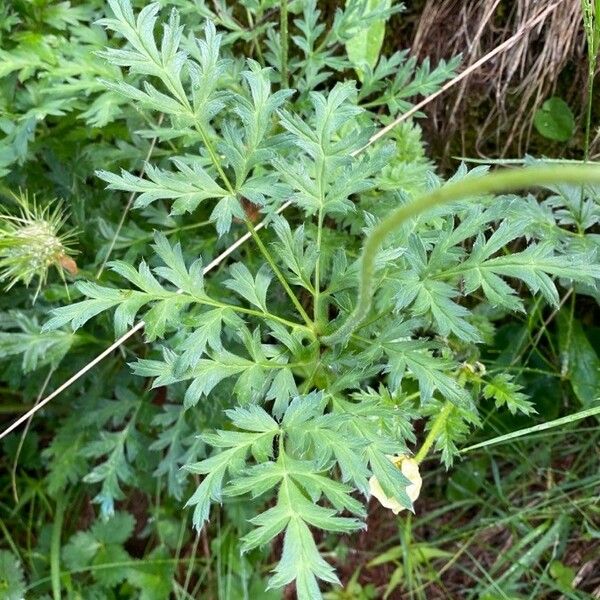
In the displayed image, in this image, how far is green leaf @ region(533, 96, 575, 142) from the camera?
2064mm

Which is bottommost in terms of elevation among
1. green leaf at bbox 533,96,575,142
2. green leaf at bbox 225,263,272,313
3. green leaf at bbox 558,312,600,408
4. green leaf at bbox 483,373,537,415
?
green leaf at bbox 558,312,600,408

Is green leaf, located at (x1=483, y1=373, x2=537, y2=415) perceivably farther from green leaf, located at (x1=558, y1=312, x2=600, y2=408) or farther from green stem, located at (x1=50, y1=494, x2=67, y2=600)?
green stem, located at (x1=50, y1=494, x2=67, y2=600)

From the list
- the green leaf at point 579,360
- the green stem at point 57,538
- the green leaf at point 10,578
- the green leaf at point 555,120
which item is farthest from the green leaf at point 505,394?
the green leaf at point 10,578

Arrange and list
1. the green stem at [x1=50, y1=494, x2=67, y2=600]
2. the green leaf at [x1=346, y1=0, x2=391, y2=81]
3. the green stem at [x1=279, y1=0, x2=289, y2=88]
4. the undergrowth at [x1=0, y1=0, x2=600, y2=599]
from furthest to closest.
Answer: the green stem at [x1=50, y1=494, x2=67, y2=600]
the green leaf at [x1=346, y1=0, x2=391, y2=81]
the green stem at [x1=279, y1=0, x2=289, y2=88]
the undergrowth at [x1=0, y1=0, x2=600, y2=599]

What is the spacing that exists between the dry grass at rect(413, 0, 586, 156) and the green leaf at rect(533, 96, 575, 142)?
3 cm

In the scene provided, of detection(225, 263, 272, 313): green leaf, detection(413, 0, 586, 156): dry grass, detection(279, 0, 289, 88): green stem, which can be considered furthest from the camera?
detection(413, 0, 586, 156): dry grass

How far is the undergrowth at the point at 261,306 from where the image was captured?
1.44 m

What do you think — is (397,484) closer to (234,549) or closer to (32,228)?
(32,228)

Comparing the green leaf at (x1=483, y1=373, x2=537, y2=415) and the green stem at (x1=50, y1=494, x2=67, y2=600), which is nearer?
the green leaf at (x1=483, y1=373, x2=537, y2=415)

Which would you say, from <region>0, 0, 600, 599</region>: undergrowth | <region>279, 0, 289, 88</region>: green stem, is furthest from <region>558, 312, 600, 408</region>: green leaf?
<region>279, 0, 289, 88</region>: green stem

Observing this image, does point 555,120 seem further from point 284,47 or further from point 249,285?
point 249,285

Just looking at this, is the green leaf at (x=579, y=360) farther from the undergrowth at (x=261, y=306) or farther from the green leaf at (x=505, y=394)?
the green leaf at (x=505, y=394)

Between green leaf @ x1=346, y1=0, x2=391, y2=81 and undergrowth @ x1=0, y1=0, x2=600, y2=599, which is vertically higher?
green leaf @ x1=346, y1=0, x2=391, y2=81

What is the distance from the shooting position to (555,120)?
2082 mm
